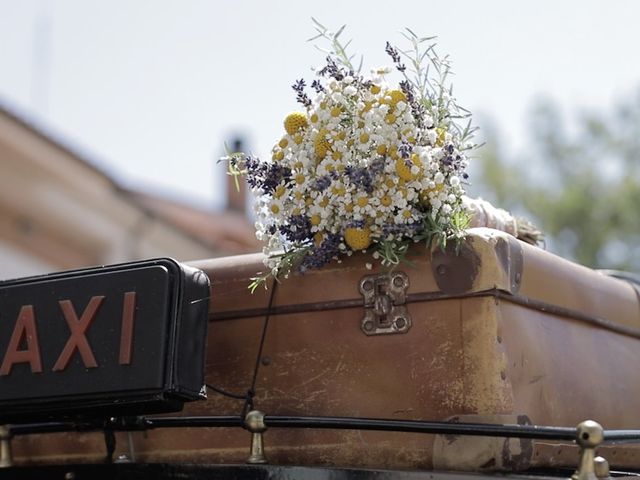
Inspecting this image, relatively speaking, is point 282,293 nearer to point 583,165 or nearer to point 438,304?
point 438,304

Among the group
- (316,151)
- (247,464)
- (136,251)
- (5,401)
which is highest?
(136,251)

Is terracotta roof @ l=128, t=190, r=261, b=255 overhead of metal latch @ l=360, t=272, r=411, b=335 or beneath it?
overhead

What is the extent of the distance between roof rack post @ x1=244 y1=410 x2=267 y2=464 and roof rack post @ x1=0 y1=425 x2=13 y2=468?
2.74 ft

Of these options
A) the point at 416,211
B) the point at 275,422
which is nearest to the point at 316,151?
the point at 416,211

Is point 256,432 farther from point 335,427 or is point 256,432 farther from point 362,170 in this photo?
point 362,170

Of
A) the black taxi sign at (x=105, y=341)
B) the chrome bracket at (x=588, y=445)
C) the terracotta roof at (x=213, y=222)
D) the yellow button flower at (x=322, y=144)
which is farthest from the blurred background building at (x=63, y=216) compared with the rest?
the chrome bracket at (x=588, y=445)

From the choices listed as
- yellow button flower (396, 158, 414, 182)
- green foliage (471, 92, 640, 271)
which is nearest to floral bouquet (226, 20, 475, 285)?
yellow button flower (396, 158, 414, 182)

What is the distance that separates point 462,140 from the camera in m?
2.64

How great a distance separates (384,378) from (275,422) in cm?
28

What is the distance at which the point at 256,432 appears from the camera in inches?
98.5

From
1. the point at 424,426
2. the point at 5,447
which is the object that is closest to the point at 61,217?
the point at 5,447

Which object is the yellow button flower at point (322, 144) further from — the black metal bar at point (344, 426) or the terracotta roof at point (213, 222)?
the terracotta roof at point (213, 222)

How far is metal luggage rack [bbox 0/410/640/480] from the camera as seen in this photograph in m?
2.13

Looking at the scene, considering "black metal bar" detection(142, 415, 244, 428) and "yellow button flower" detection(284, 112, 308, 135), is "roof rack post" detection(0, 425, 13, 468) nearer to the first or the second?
"black metal bar" detection(142, 415, 244, 428)
